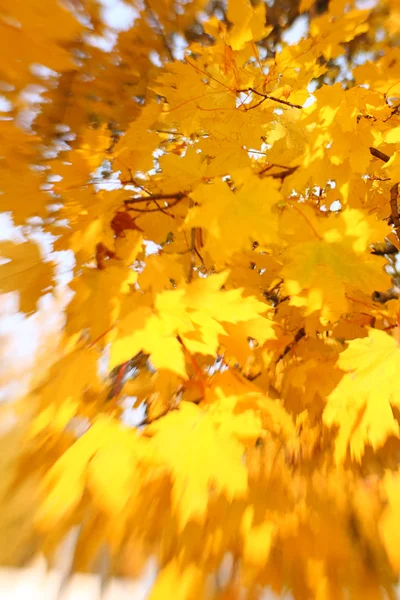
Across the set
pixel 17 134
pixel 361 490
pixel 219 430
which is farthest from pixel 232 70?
pixel 361 490

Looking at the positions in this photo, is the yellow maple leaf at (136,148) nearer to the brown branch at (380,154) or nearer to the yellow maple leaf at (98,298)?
the yellow maple leaf at (98,298)

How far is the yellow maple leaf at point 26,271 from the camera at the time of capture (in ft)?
1.82

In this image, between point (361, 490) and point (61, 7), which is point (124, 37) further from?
point (361, 490)

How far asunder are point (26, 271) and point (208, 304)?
0.33 metres

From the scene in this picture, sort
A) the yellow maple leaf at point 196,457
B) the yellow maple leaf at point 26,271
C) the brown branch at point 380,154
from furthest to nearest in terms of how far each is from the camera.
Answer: the brown branch at point 380,154 → the yellow maple leaf at point 26,271 → the yellow maple leaf at point 196,457

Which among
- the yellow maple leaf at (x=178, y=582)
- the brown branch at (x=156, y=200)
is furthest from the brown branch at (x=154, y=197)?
the yellow maple leaf at (x=178, y=582)

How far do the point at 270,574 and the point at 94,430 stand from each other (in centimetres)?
34

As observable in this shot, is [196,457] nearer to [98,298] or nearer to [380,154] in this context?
[98,298]

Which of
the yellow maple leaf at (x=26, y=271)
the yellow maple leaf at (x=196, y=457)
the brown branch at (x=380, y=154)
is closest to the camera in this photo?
the yellow maple leaf at (x=196, y=457)

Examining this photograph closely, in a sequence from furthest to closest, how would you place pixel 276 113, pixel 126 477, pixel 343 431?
1. pixel 276 113
2. pixel 343 431
3. pixel 126 477

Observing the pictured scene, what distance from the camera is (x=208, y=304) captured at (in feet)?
1.51

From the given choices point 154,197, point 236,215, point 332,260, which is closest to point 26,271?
point 154,197

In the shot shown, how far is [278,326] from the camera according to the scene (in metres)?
0.75

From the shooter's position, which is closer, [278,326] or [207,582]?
[207,582]
